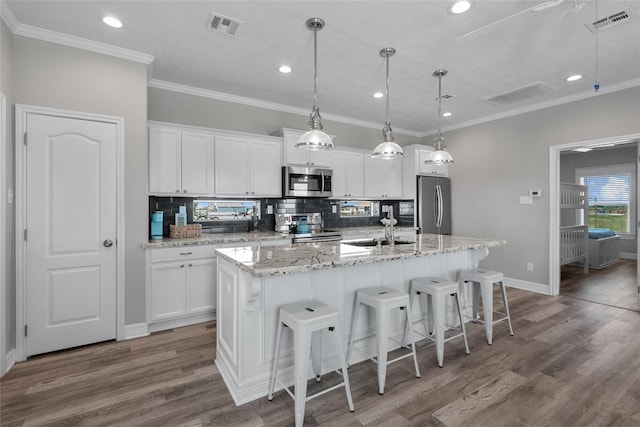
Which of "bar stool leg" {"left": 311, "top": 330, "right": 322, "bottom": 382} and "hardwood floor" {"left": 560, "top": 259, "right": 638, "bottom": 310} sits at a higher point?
"bar stool leg" {"left": 311, "top": 330, "right": 322, "bottom": 382}

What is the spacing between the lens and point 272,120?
183 inches

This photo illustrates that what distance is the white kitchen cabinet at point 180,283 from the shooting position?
10.6ft

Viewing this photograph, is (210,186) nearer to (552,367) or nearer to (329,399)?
(329,399)

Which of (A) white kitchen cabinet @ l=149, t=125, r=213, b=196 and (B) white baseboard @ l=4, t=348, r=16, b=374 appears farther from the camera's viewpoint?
(A) white kitchen cabinet @ l=149, t=125, r=213, b=196

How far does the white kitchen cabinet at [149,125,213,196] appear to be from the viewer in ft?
11.7

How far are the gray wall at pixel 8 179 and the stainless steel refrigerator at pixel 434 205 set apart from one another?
5.09 metres

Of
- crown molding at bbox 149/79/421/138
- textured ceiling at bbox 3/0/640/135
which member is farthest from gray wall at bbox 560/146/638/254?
crown molding at bbox 149/79/421/138

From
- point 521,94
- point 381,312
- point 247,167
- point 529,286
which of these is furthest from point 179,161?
point 529,286

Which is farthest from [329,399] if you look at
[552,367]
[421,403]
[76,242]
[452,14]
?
[452,14]

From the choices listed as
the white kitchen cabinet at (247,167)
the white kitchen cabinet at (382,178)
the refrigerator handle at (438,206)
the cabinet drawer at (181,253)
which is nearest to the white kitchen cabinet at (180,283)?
the cabinet drawer at (181,253)

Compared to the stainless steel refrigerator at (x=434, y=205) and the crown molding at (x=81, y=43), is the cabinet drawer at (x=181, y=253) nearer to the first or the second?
the crown molding at (x=81, y=43)

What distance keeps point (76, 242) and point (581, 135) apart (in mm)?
5920

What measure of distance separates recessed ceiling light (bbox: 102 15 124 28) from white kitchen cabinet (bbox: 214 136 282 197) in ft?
4.83

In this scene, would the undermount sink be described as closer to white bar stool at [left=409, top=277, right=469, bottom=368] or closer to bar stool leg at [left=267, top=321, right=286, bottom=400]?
white bar stool at [left=409, top=277, right=469, bottom=368]
